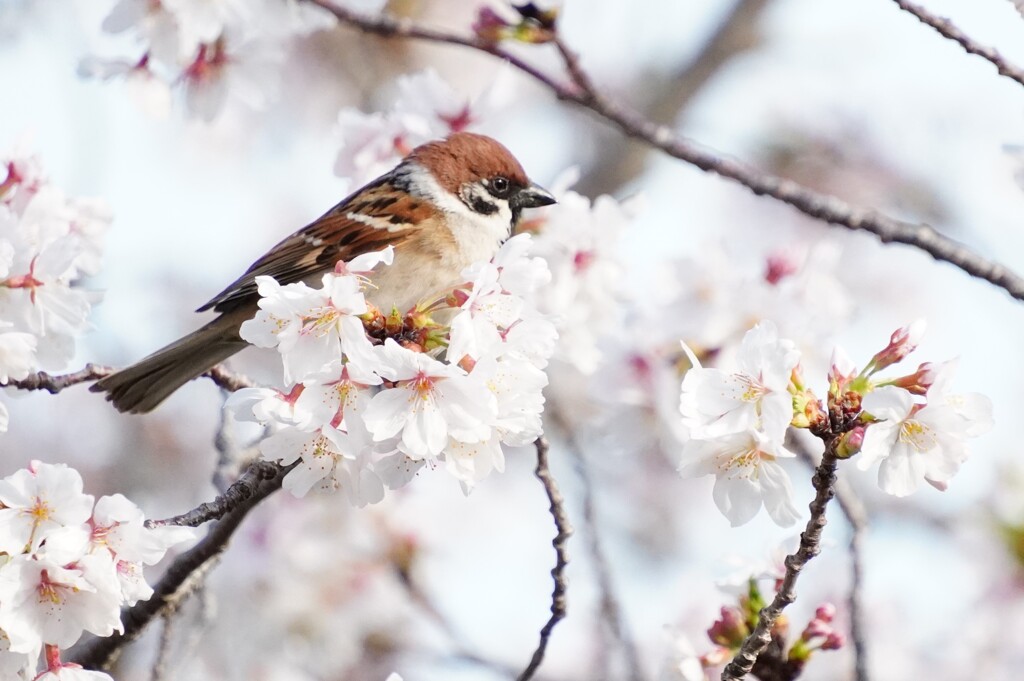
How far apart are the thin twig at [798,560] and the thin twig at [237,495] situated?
810 millimetres

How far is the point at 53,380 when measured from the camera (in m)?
2.26

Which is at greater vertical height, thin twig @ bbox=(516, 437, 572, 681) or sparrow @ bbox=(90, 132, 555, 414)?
thin twig @ bbox=(516, 437, 572, 681)

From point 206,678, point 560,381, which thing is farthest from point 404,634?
point 560,381

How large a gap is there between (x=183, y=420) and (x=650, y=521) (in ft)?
8.73

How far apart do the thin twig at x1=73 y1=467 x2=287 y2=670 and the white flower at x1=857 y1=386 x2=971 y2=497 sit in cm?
97

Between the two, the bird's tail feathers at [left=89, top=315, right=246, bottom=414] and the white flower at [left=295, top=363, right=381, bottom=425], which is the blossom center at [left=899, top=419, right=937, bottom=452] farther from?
the bird's tail feathers at [left=89, top=315, right=246, bottom=414]

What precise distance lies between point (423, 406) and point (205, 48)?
1.71 metres

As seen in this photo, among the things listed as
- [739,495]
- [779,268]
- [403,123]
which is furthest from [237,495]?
[779,268]

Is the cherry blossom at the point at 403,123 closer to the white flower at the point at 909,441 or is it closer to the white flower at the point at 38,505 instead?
the white flower at the point at 38,505

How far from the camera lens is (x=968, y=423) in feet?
5.40

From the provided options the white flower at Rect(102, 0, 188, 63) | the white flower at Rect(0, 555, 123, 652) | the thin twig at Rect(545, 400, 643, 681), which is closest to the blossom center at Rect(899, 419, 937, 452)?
the white flower at Rect(0, 555, 123, 652)

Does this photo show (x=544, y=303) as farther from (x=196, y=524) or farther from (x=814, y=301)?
(x=196, y=524)

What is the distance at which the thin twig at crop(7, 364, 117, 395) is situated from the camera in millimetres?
2211

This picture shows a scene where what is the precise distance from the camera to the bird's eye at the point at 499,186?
3.32 meters
